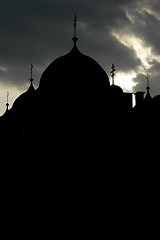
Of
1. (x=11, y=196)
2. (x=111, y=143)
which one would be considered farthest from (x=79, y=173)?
(x=11, y=196)

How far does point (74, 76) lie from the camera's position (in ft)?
88.7

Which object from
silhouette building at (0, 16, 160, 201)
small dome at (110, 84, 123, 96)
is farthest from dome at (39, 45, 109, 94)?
small dome at (110, 84, 123, 96)

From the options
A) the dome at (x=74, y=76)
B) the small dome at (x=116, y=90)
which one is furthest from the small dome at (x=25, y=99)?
the small dome at (x=116, y=90)

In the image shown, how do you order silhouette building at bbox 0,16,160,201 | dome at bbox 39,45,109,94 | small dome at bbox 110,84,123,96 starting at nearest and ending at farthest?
silhouette building at bbox 0,16,160,201
dome at bbox 39,45,109,94
small dome at bbox 110,84,123,96

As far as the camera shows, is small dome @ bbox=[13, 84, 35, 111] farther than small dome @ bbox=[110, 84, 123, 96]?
Yes

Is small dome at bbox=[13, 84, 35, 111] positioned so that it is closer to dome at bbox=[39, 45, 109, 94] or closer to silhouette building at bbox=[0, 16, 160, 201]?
silhouette building at bbox=[0, 16, 160, 201]

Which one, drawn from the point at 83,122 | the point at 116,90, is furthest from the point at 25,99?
the point at 83,122

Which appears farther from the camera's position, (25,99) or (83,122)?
(25,99)

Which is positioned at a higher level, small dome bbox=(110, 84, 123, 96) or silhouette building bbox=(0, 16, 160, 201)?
small dome bbox=(110, 84, 123, 96)

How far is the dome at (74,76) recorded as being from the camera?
27.0m

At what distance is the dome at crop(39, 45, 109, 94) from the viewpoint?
88.7 ft

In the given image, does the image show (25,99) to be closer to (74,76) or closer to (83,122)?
(74,76)

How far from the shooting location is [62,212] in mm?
23266

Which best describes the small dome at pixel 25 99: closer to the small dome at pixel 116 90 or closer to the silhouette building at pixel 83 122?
the silhouette building at pixel 83 122
